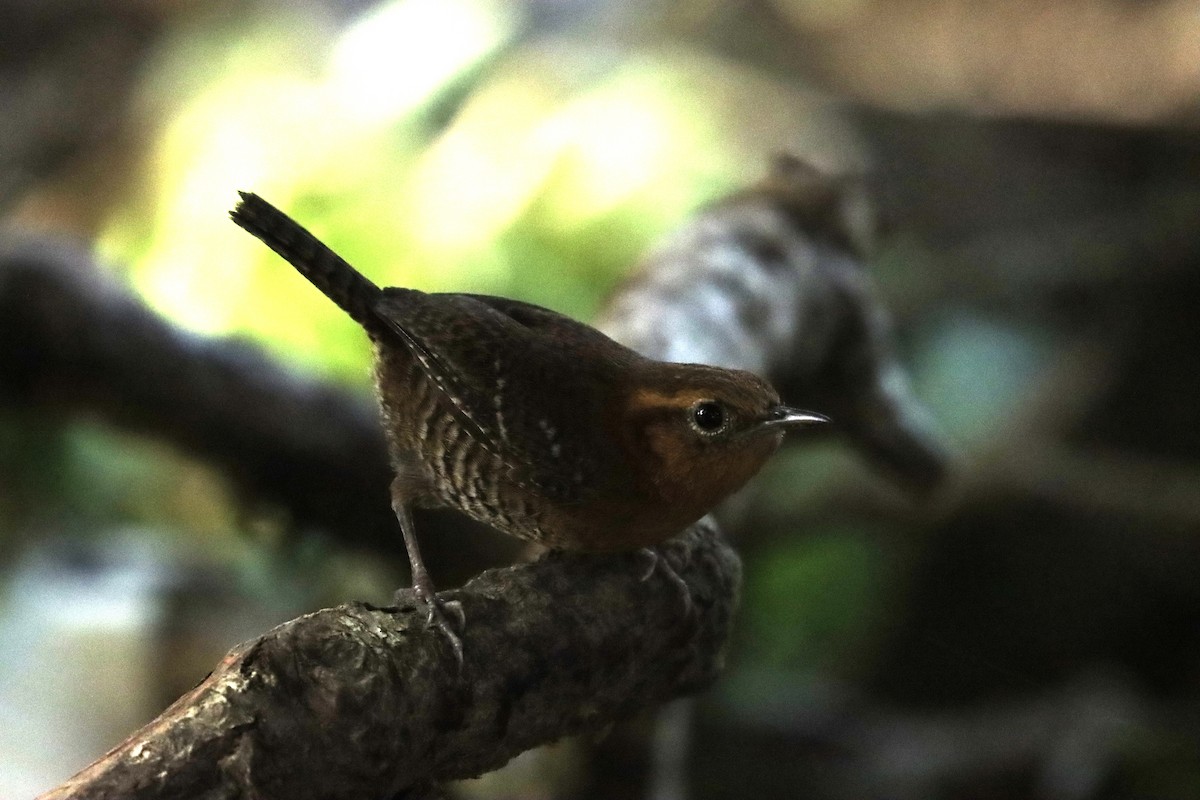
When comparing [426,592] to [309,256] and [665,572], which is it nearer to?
[665,572]

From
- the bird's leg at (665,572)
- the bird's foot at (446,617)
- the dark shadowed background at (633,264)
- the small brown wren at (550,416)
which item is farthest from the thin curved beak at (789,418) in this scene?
the dark shadowed background at (633,264)

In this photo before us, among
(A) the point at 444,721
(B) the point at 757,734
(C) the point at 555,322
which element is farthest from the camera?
(B) the point at 757,734

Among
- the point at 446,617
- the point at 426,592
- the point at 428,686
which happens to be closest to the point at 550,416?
the point at 426,592

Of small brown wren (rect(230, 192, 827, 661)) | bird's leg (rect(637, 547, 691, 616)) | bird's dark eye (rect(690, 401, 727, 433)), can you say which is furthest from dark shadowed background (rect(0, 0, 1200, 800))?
bird's dark eye (rect(690, 401, 727, 433))

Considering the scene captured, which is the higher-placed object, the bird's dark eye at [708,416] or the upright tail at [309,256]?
the upright tail at [309,256]

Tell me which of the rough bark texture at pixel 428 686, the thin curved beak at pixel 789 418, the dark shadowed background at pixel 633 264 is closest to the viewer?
the rough bark texture at pixel 428 686

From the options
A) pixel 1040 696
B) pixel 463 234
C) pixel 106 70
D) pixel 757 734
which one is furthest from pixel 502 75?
pixel 1040 696

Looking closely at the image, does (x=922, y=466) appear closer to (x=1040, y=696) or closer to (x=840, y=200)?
(x=840, y=200)

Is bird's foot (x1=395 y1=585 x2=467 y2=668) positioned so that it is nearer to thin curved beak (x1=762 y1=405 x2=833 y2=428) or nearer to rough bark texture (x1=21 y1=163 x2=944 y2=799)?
rough bark texture (x1=21 y1=163 x2=944 y2=799)

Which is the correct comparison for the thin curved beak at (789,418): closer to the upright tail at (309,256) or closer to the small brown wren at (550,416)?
the small brown wren at (550,416)
